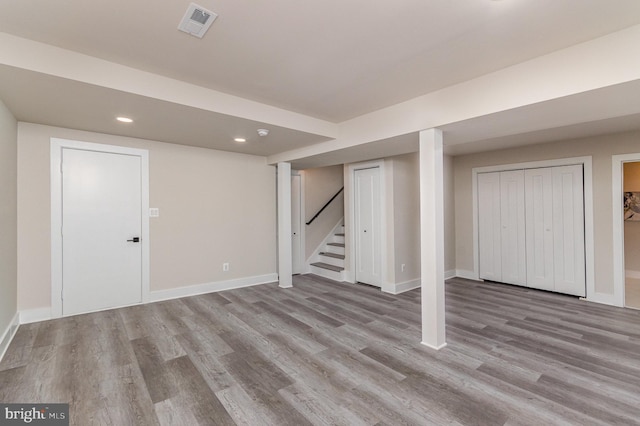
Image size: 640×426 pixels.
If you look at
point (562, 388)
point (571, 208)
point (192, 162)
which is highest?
point (192, 162)

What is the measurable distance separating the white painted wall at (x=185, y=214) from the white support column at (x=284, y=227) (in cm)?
40

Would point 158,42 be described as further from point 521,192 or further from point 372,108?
point 521,192

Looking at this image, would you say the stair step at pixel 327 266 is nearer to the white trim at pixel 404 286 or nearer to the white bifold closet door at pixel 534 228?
→ the white trim at pixel 404 286

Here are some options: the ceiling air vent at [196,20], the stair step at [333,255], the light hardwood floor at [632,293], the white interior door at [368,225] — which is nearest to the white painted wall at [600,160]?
the light hardwood floor at [632,293]

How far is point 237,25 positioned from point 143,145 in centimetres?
300

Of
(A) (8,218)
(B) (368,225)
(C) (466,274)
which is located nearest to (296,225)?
(B) (368,225)

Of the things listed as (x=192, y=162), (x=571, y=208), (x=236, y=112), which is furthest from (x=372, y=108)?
(x=571, y=208)

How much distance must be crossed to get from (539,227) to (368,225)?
2750 mm

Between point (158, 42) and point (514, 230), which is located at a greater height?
point (158, 42)

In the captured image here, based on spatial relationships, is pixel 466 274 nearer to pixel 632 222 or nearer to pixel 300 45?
pixel 632 222

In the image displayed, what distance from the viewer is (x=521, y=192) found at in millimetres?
4984

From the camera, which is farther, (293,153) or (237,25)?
(293,153)

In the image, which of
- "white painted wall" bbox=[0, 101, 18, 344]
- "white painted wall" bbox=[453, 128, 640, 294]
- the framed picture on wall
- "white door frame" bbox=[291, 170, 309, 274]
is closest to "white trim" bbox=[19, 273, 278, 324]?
"white painted wall" bbox=[0, 101, 18, 344]

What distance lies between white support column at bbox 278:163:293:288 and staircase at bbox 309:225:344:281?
3.05ft
